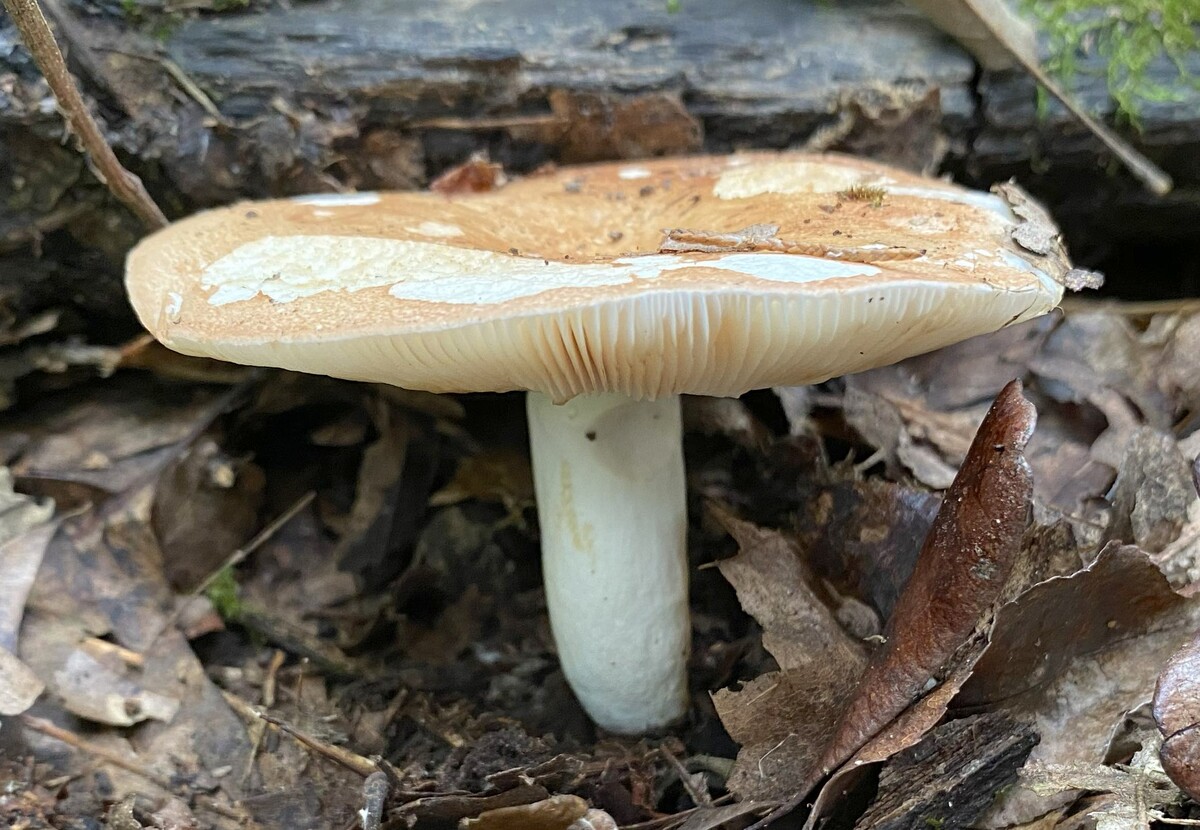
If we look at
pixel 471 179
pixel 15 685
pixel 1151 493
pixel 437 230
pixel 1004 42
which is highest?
pixel 1004 42

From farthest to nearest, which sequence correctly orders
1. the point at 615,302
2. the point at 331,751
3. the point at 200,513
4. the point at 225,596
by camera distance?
the point at 200,513
the point at 225,596
the point at 331,751
the point at 615,302

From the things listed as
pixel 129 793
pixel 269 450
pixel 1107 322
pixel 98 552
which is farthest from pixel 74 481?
pixel 1107 322

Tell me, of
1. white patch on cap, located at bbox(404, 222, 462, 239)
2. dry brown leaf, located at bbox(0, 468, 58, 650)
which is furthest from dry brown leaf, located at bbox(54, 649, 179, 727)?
white patch on cap, located at bbox(404, 222, 462, 239)

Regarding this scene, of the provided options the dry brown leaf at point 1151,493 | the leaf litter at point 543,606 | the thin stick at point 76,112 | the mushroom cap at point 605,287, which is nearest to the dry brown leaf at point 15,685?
the leaf litter at point 543,606

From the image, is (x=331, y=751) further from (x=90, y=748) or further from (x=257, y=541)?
(x=257, y=541)

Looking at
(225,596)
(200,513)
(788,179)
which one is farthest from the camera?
(200,513)

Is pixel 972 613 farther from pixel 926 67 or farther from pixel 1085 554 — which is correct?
pixel 926 67

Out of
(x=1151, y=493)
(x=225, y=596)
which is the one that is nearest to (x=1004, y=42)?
(x=1151, y=493)
